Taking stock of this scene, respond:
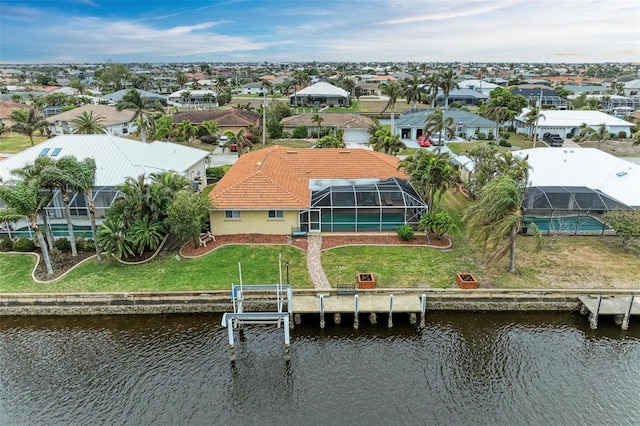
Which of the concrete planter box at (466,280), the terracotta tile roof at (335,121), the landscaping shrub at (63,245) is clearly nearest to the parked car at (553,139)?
the terracotta tile roof at (335,121)

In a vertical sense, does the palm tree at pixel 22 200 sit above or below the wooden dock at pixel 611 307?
above

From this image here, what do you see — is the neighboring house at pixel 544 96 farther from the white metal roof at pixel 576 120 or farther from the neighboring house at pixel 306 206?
the neighboring house at pixel 306 206

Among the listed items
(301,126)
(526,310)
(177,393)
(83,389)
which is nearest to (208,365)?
(177,393)

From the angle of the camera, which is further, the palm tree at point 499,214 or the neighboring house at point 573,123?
the neighboring house at point 573,123

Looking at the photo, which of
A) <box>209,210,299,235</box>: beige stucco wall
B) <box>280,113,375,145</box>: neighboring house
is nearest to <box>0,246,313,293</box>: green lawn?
<box>209,210,299,235</box>: beige stucco wall

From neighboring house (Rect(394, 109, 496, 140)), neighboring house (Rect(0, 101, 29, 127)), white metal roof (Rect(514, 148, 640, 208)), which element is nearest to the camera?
white metal roof (Rect(514, 148, 640, 208))

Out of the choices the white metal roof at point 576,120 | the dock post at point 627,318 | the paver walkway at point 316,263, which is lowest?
the dock post at point 627,318

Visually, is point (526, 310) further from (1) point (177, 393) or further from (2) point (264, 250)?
(1) point (177, 393)

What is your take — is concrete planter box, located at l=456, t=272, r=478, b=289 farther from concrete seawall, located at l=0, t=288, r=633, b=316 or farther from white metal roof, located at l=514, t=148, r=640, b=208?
white metal roof, located at l=514, t=148, r=640, b=208
